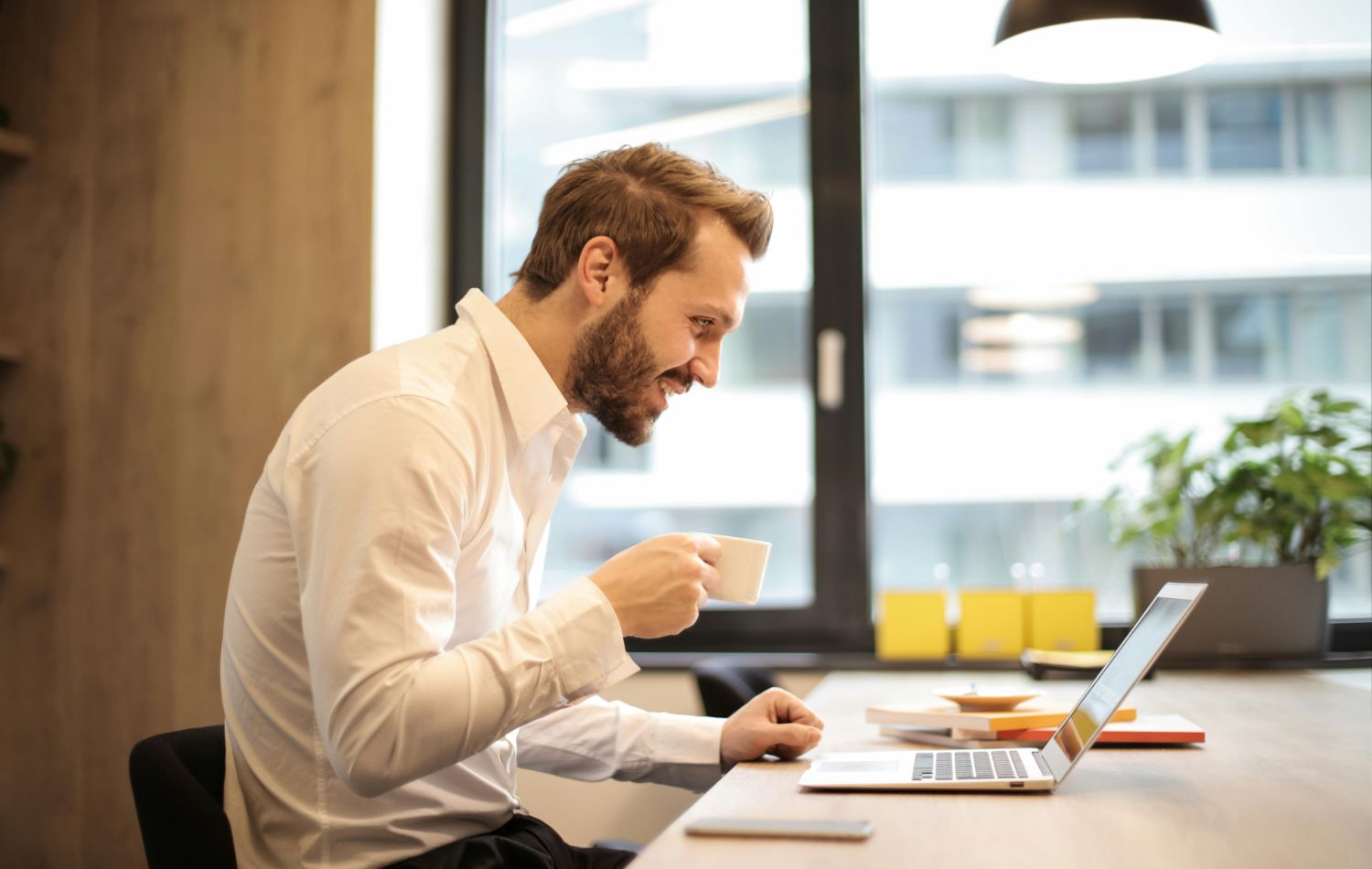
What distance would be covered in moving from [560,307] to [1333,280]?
2.19m

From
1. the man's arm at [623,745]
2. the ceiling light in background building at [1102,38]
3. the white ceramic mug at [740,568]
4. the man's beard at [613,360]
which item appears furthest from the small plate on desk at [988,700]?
the ceiling light in background building at [1102,38]

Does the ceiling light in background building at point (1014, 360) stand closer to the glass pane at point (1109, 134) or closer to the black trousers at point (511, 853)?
the glass pane at point (1109, 134)

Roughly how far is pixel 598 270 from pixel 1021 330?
1745mm

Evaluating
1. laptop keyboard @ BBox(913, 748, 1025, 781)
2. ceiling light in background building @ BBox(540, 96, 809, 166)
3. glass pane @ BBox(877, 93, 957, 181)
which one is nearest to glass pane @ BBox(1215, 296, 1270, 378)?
glass pane @ BBox(877, 93, 957, 181)

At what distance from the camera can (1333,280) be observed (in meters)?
2.87

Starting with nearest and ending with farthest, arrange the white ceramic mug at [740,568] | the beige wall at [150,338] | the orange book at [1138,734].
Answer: the white ceramic mug at [740,568] → the orange book at [1138,734] → the beige wall at [150,338]

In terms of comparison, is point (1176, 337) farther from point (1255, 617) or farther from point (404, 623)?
point (404, 623)

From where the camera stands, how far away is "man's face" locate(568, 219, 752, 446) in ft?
4.95

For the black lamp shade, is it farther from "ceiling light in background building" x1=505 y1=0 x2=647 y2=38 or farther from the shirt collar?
"ceiling light in background building" x1=505 y1=0 x2=647 y2=38

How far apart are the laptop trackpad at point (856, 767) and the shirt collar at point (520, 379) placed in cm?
50

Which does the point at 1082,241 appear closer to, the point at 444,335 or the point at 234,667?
the point at 444,335

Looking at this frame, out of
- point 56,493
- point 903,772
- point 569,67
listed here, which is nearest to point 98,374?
point 56,493

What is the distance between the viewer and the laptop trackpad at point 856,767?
4.09 ft

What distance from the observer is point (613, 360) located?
1.51 metres
